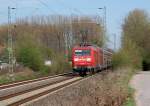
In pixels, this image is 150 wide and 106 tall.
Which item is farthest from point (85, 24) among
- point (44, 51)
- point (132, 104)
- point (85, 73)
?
point (132, 104)

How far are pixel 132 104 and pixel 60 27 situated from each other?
8197cm

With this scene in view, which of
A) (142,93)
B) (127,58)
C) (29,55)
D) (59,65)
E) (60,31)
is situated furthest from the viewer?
(60,31)

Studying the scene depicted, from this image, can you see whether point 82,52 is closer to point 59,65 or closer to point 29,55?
point 29,55

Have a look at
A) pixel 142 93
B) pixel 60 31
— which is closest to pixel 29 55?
pixel 60 31

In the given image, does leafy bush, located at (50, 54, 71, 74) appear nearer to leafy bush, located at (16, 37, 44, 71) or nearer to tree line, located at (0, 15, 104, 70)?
leafy bush, located at (16, 37, 44, 71)

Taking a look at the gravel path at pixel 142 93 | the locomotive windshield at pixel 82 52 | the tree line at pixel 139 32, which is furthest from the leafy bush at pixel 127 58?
the gravel path at pixel 142 93

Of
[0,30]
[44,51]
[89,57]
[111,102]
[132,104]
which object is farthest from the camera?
[0,30]

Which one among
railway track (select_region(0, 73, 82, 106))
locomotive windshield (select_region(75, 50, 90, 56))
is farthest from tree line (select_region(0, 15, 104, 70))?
railway track (select_region(0, 73, 82, 106))

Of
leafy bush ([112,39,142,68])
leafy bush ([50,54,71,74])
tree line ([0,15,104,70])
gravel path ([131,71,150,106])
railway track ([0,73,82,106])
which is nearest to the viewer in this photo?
gravel path ([131,71,150,106])

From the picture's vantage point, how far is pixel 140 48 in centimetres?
9462

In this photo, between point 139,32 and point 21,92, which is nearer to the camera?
point 21,92

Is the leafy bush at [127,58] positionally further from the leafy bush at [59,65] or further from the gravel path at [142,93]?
the gravel path at [142,93]

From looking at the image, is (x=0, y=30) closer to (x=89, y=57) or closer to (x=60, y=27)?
(x=60, y=27)

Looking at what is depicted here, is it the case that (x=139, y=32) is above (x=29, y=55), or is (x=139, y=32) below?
above
